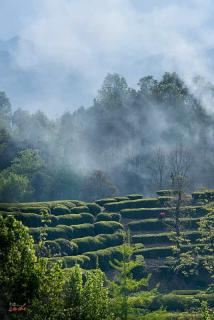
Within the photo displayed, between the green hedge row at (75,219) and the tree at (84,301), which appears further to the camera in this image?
the green hedge row at (75,219)

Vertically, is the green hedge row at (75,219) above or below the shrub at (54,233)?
above

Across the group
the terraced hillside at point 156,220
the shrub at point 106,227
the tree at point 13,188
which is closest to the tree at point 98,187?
the terraced hillside at point 156,220

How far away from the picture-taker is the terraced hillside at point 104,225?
61.9 m

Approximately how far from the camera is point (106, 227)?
71.3 meters

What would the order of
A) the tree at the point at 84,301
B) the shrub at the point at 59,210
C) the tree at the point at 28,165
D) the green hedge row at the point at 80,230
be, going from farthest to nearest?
the tree at the point at 28,165, the shrub at the point at 59,210, the green hedge row at the point at 80,230, the tree at the point at 84,301

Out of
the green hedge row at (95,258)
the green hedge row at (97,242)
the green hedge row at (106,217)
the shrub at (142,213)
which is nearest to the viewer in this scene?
the green hedge row at (95,258)

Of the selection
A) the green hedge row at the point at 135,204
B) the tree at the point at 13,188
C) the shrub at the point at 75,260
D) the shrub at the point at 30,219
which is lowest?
the shrub at the point at 75,260

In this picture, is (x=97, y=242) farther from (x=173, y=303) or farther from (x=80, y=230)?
(x=173, y=303)

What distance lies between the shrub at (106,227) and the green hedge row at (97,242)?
1.72 m

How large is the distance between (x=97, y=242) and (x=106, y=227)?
18.1 feet

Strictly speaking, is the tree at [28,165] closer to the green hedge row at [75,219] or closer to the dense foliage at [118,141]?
the dense foliage at [118,141]

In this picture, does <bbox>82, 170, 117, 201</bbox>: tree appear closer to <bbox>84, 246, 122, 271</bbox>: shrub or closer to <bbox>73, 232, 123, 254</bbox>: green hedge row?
<bbox>73, 232, 123, 254</bbox>: green hedge row

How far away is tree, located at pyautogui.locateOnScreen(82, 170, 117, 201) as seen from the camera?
97625mm

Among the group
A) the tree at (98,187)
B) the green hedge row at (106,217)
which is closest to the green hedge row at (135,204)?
the green hedge row at (106,217)
